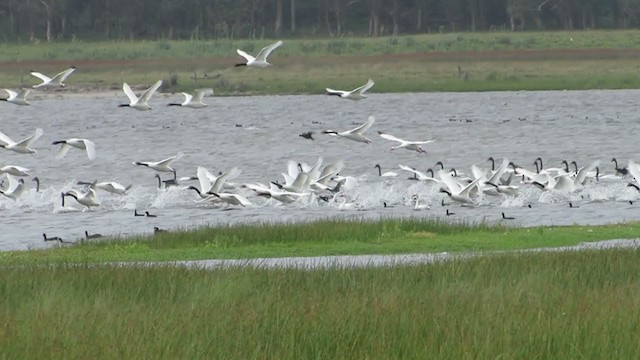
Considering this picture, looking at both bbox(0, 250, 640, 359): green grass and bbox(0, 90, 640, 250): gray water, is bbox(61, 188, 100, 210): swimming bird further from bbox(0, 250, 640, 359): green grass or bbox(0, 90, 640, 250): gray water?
Answer: bbox(0, 250, 640, 359): green grass

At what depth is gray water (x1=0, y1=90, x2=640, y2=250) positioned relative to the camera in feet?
90.0

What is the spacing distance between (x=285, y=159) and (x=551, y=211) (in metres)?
16.9

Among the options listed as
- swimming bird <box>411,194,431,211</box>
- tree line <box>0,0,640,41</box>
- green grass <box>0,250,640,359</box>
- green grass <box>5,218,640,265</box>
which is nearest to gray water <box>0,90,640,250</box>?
swimming bird <box>411,194,431,211</box>

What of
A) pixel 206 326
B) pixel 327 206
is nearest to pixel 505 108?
pixel 327 206

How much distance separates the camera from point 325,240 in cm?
2064

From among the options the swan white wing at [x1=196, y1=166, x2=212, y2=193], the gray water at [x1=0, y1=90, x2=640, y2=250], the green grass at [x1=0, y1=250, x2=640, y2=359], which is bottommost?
the gray water at [x1=0, y1=90, x2=640, y2=250]

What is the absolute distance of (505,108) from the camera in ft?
203

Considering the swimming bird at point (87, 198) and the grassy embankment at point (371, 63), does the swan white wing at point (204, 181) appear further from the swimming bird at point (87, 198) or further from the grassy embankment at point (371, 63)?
the grassy embankment at point (371, 63)

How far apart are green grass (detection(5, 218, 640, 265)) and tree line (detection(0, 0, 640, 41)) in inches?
2719

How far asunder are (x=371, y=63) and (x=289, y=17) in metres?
30.7

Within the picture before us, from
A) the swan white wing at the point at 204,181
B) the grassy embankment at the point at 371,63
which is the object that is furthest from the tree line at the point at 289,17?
the swan white wing at the point at 204,181

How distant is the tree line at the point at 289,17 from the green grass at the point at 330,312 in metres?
76.1

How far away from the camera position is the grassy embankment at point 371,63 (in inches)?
2554

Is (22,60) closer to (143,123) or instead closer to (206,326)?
(143,123)
